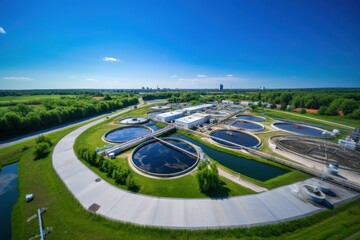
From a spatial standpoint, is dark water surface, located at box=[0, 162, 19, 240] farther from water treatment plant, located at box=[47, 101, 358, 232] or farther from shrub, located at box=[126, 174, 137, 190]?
shrub, located at box=[126, 174, 137, 190]

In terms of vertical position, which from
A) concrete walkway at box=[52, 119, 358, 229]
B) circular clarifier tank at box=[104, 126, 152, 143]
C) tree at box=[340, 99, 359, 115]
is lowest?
concrete walkway at box=[52, 119, 358, 229]

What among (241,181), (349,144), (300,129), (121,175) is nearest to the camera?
(121,175)

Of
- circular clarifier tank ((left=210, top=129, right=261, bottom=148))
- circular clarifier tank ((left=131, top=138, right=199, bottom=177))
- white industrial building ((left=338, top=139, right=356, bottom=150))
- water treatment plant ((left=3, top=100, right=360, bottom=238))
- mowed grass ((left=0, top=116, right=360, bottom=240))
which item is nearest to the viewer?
mowed grass ((left=0, top=116, right=360, bottom=240))

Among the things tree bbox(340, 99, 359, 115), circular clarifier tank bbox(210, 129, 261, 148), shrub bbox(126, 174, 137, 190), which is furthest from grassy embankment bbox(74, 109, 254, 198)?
tree bbox(340, 99, 359, 115)

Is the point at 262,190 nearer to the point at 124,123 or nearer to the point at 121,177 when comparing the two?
the point at 121,177

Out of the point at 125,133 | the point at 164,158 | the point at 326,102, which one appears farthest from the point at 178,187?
the point at 326,102

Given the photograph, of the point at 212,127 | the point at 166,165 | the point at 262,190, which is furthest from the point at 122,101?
the point at 262,190

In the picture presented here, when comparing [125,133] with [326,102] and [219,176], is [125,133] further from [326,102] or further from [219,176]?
[326,102]
